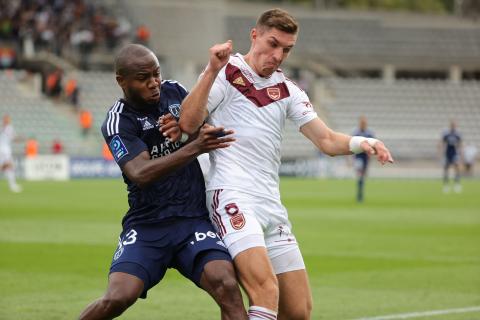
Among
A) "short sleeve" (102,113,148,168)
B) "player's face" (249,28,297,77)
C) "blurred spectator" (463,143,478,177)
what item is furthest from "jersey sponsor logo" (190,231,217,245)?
"blurred spectator" (463,143,478,177)

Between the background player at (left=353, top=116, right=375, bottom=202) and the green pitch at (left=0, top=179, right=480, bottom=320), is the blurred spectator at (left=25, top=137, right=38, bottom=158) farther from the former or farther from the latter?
the background player at (left=353, top=116, right=375, bottom=202)

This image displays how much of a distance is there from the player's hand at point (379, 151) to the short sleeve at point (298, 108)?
0.54 metres

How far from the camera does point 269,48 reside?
7301mm

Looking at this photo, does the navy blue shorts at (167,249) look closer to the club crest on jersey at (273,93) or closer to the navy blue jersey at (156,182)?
the navy blue jersey at (156,182)

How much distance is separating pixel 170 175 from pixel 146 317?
3729 millimetres

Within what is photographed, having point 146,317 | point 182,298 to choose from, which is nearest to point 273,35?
point 146,317

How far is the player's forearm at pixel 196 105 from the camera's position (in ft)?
22.6

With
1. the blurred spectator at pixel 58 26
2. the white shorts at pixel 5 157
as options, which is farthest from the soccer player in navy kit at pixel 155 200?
the blurred spectator at pixel 58 26

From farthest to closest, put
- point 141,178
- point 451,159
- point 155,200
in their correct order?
point 451,159, point 155,200, point 141,178

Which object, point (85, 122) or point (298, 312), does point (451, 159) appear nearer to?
point (85, 122)

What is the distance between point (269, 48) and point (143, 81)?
91 cm

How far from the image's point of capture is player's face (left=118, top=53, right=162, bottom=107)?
7.09 metres

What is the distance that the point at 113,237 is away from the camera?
721 inches

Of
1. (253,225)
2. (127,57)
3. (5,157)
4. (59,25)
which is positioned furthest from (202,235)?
(59,25)
